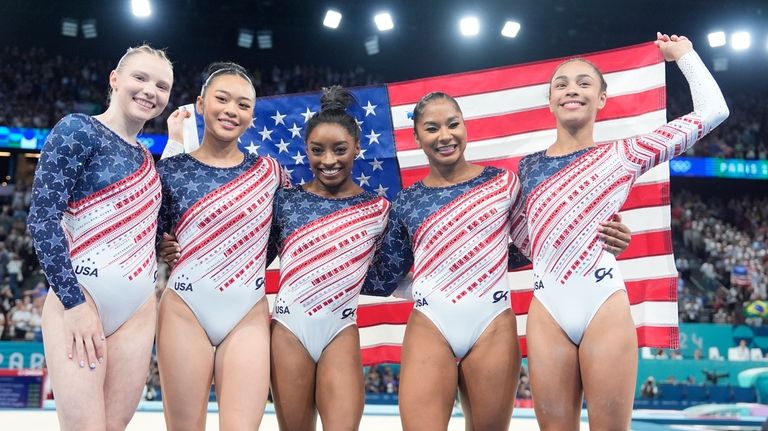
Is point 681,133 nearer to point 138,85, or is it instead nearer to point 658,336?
point 658,336

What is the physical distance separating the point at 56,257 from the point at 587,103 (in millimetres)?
2355

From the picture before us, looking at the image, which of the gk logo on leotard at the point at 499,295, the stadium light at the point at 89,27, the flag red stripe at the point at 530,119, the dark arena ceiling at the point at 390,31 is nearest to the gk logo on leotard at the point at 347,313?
the gk logo on leotard at the point at 499,295

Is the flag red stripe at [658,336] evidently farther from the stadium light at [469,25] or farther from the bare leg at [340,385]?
the stadium light at [469,25]

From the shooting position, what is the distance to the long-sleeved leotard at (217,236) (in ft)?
10.2

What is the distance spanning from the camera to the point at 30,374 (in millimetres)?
7746

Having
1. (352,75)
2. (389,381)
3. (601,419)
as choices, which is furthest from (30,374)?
(352,75)

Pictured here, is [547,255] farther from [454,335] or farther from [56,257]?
[56,257]

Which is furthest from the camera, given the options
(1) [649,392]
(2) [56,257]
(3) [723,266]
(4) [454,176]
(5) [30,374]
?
(3) [723,266]

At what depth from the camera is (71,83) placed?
17.1m

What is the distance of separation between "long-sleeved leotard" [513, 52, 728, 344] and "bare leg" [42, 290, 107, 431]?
6.08 ft

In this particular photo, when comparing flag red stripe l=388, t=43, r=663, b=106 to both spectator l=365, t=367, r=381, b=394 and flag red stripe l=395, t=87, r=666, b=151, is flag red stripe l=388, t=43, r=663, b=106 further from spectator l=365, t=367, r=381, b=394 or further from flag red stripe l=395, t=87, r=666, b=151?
spectator l=365, t=367, r=381, b=394

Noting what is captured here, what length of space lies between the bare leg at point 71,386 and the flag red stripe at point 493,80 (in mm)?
2856

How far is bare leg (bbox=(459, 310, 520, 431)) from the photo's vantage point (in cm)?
301

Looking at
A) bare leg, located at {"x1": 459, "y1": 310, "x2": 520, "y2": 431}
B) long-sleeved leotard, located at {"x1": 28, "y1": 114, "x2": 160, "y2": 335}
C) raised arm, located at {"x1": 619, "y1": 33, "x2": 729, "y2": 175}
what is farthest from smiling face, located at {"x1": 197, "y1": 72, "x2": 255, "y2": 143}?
raised arm, located at {"x1": 619, "y1": 33, "x2": 729, "y2": 175}
